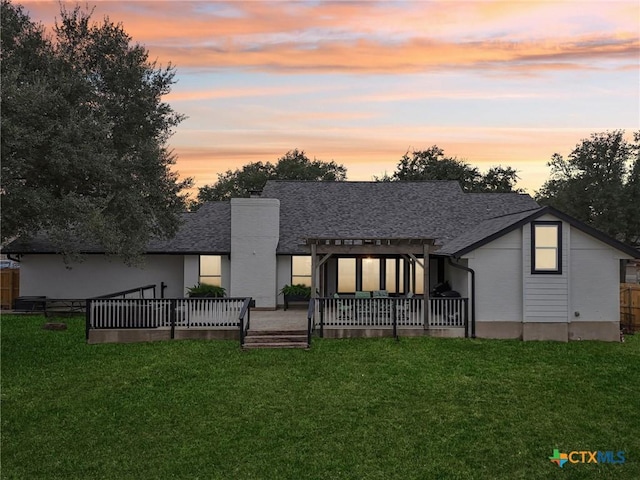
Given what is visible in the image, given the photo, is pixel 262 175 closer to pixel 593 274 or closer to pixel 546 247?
pixel 546 247

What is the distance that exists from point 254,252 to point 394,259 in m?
6.97

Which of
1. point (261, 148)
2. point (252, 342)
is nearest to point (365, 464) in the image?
point (252, 342)

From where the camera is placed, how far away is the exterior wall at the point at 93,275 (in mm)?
22734

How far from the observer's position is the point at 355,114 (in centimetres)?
2766

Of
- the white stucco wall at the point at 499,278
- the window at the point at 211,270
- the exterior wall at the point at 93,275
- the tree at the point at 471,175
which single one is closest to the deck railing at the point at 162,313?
the window at the point at 211,270

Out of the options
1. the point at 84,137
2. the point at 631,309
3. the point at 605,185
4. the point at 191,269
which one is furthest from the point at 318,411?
the point at 605,185

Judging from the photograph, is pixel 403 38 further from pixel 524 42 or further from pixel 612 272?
pixel 612 272

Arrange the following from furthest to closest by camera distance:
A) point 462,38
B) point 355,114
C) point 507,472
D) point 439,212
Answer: point 355,114, point 439,212, point 462,38, point 507,472

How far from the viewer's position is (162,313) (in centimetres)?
1605

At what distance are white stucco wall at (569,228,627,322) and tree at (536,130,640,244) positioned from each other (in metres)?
44.7

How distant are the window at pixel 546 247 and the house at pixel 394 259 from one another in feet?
0.14

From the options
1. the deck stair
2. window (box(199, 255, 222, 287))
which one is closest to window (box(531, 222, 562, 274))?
the deck stair

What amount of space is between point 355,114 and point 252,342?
1743cm

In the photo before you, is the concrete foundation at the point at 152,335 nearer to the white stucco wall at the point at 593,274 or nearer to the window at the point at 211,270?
the window at the point at 211,270
